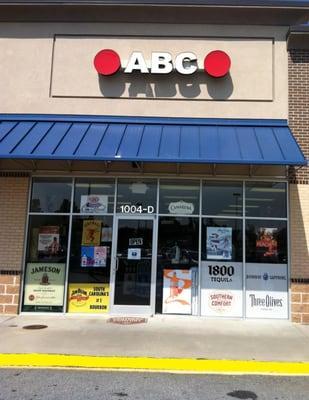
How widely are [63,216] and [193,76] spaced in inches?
195

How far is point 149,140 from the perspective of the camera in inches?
424

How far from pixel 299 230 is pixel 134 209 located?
4.06m

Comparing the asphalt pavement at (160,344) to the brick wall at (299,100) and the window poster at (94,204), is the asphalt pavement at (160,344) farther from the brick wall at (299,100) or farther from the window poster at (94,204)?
the brick wall at (299,100)

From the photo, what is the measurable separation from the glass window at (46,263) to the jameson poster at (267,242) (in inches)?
190

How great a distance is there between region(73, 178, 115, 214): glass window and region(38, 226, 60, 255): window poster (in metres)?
0.78

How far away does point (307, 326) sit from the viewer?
10.5 metres

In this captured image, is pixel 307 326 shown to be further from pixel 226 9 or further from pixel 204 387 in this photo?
pixel 226 9

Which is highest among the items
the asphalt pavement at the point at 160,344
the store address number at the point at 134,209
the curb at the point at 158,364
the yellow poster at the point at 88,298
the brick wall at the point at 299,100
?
the brick wall at the point at 299,100

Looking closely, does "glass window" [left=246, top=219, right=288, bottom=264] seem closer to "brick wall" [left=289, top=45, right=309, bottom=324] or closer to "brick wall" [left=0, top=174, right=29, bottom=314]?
"brick wall" [left=289, top=45, right=309, bottom=324]

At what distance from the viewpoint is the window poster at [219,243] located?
11219 millimetres

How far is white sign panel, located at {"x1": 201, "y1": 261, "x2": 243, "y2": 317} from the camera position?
435 inches

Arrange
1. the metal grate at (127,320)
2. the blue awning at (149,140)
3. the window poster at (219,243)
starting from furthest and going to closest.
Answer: the window poster at (219,243)
the metal grate at (127,320)
the blue awning at (149,140)

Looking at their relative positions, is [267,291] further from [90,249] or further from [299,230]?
[90,249]

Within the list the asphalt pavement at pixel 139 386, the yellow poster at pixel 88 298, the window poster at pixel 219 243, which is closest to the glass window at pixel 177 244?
the window poster at pixel 219 243
